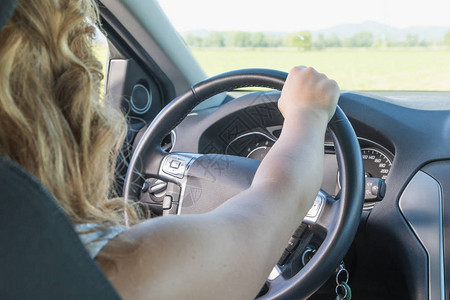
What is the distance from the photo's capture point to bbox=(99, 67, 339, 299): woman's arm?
0.62 metres

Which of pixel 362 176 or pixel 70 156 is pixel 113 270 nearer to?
pixel 70 156

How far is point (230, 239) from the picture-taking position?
689 mm

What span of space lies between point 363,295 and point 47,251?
1.24 m

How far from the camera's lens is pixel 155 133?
142cm

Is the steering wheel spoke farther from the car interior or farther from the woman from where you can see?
the woman

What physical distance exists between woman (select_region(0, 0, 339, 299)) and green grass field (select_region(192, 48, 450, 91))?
1.14 meters

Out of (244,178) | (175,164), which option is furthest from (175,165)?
(244,178)

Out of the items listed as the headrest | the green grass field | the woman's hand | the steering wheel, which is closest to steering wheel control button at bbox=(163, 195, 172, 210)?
the steering wheel

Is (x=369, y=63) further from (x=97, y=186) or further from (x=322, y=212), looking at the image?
(x=97, y=186)

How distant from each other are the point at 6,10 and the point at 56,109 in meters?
0.14

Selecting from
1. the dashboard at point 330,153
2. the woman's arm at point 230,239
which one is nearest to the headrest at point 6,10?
the woman's arm at point 230,239

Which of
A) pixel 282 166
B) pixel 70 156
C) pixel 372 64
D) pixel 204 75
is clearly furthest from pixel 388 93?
pixel 70 156

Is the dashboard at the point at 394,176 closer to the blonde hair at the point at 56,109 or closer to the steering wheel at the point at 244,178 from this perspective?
the steering wheel at the point at 244,178

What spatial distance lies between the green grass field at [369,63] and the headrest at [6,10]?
1.33 m
